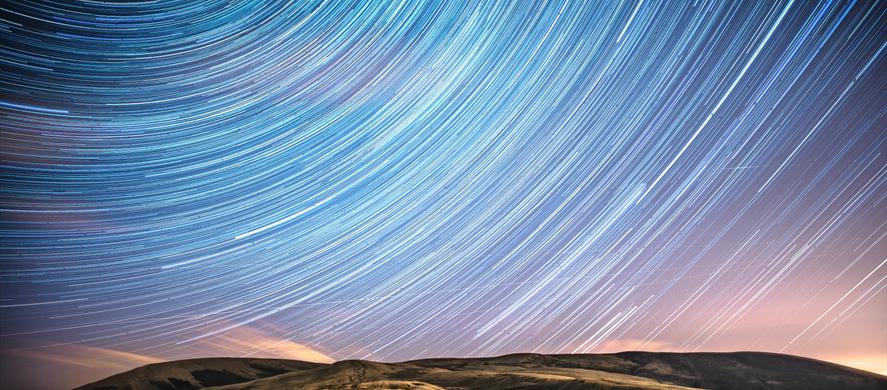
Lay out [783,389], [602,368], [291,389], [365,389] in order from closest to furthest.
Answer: [365,389]
[291,389]
[783,389]
[602,368]

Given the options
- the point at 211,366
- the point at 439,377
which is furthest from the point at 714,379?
the point at 211,366

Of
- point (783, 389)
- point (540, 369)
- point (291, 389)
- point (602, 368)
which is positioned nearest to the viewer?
point (291, 389)

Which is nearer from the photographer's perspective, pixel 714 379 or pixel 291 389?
pixel 291 389

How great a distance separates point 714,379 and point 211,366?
7952 centimetres

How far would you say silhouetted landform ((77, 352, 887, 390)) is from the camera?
71.0 metres

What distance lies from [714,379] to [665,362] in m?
9.45

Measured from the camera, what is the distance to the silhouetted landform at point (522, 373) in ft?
233

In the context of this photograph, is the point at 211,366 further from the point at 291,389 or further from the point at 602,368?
the point at 602,368

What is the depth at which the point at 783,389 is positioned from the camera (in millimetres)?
77688

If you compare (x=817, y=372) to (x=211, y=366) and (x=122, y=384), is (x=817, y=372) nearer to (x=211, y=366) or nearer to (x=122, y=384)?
(x=211, y=366)

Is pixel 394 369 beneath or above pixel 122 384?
beneath

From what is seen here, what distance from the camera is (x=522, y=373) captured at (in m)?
70.6

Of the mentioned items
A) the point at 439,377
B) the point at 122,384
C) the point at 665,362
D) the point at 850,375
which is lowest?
the point at 850,375

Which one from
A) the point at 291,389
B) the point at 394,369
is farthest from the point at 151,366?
the point at 394,369
